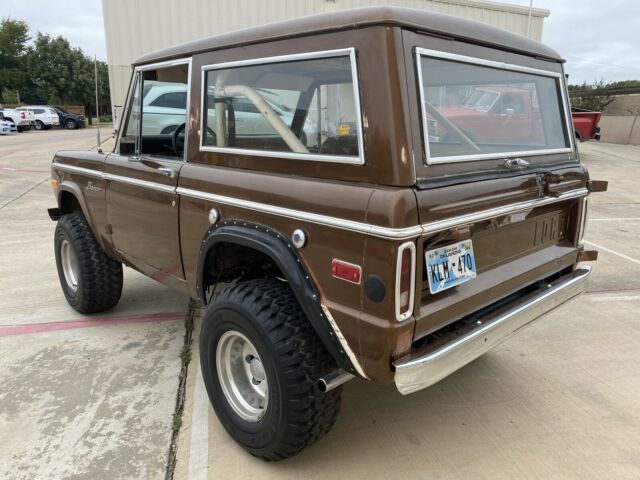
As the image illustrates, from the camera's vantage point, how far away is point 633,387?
3.10 metres

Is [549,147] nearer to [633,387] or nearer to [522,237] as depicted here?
[522,237]

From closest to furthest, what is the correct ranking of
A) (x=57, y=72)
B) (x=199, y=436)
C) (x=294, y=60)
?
1. (x=294, y=60)
2. (x=199, y=436)
3. (x=57, y=72)

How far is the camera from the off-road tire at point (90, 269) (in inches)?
152

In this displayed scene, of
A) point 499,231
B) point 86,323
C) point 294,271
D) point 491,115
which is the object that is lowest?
point 86,323

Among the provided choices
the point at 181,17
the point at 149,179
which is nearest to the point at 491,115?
the point at 149,179

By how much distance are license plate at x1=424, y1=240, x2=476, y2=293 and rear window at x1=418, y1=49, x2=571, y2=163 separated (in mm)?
370

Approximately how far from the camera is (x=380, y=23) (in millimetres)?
1907

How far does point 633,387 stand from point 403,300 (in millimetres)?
2135

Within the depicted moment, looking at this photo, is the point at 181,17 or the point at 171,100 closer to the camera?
the point at 171,100

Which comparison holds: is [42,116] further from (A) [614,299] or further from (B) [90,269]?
(A) [614,299]

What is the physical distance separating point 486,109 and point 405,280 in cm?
133

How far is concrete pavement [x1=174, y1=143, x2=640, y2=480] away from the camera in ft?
7.91

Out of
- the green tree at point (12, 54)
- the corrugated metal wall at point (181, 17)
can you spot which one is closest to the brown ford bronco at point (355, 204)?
the corrugated metal wall at point (181, 17)

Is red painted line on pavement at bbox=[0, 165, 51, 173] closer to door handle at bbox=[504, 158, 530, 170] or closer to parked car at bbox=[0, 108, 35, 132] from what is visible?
door handle at bbox=[504, 158, 530, 170]
